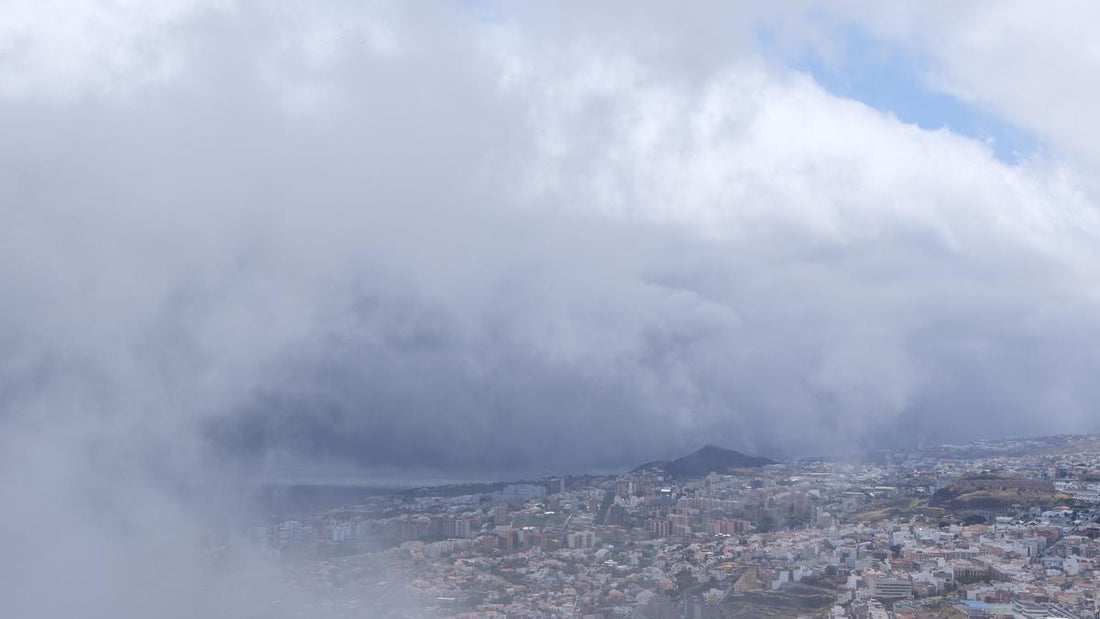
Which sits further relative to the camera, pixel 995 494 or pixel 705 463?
pixel 705 463

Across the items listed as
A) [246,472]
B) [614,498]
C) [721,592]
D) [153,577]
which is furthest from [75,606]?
[614,498]

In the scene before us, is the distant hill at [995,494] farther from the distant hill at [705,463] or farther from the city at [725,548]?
the distant hill at [705,463]

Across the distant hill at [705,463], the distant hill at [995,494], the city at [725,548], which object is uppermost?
the distant hill at [705,463]

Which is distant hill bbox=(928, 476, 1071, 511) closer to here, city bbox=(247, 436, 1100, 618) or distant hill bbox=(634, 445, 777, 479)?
city bbox=(247, 436, 1100, 618)

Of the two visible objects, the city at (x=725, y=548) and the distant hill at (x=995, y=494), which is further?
the distant hill at (x=995, y=494)

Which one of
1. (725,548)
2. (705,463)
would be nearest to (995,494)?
(725,548)

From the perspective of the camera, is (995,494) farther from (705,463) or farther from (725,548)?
(705,463)

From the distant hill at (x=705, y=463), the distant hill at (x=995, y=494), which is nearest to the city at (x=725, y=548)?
the distant hill at (x=995, y=494)

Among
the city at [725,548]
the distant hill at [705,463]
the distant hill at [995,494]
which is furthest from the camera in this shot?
the distant hill at [705,463]

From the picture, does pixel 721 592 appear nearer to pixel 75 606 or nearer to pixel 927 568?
pixel 927 568
